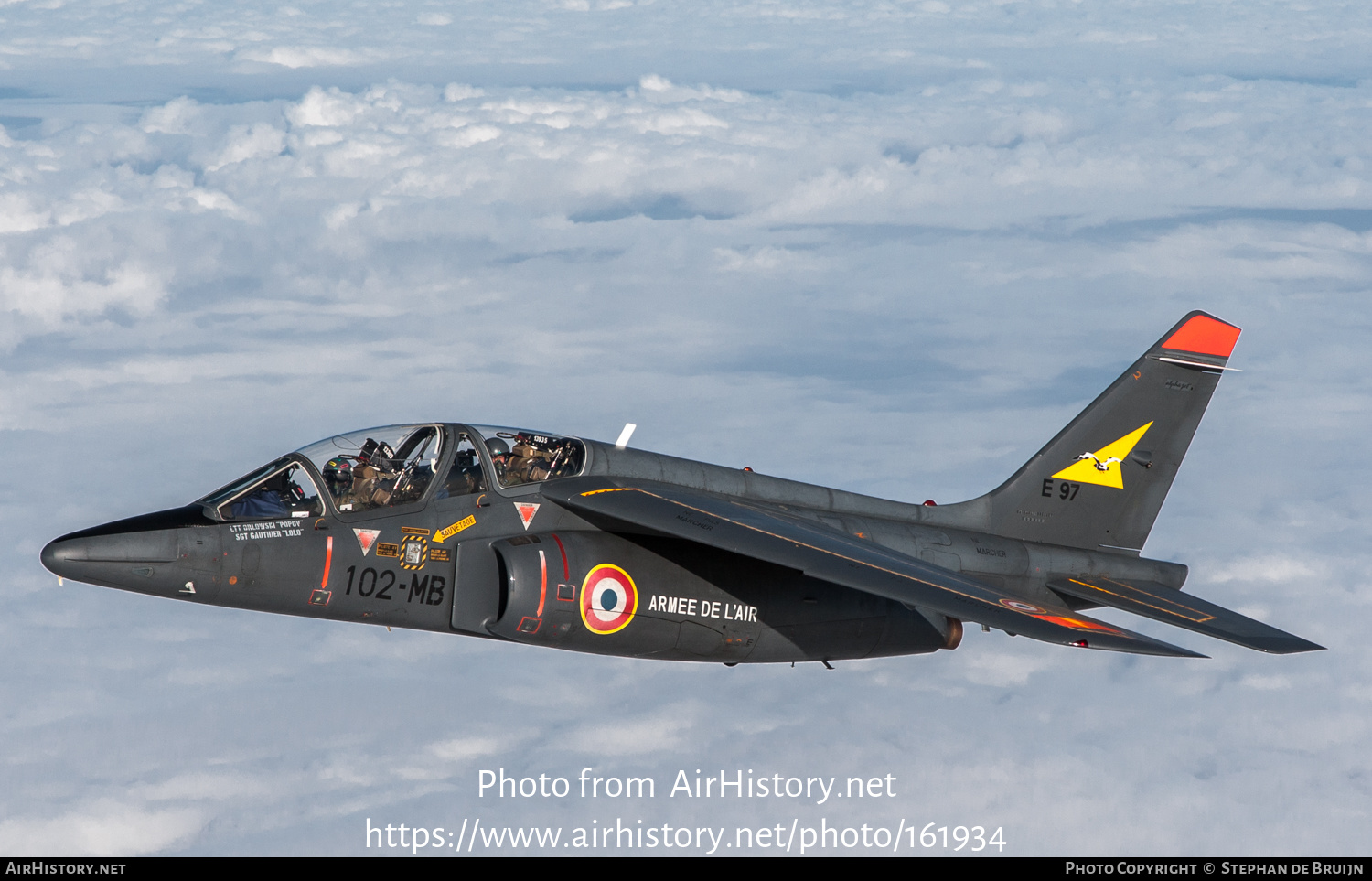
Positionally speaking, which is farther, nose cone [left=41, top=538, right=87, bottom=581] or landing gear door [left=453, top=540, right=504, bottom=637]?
landing gear door [left=453, top=540, right=504, bottom=637]

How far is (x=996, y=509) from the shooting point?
20.1 m

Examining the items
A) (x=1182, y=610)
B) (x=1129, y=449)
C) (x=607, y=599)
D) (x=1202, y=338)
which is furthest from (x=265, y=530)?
(x=1202, y=338)

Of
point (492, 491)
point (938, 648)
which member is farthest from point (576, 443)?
point (938, 648)

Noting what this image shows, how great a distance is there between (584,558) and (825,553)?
3008 millimetres

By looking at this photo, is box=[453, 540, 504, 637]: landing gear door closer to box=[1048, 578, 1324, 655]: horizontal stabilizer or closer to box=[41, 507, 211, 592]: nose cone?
box=[41, 507, 211, 592]: nose cone

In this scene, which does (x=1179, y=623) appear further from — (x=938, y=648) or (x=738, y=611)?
(x=738, y=611)

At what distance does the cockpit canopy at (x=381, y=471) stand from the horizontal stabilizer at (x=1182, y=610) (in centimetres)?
825

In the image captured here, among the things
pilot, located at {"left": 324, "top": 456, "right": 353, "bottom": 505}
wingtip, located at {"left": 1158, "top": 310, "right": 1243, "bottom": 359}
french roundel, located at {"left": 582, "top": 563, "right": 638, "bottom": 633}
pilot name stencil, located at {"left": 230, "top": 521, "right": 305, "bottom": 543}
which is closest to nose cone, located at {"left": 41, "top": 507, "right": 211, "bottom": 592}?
pilot name stencil, located at {"left": 230, "top": 521, "right": 305, "bottom": 543}

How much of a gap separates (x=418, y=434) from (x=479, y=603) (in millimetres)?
2267

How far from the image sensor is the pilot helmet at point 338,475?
617 inches

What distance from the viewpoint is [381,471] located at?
15.9m

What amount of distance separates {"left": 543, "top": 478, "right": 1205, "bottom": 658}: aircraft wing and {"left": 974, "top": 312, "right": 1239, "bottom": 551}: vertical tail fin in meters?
4.09

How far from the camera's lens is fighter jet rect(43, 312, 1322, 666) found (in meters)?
15.0

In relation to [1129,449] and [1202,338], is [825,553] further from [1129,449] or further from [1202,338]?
[1202,338]
